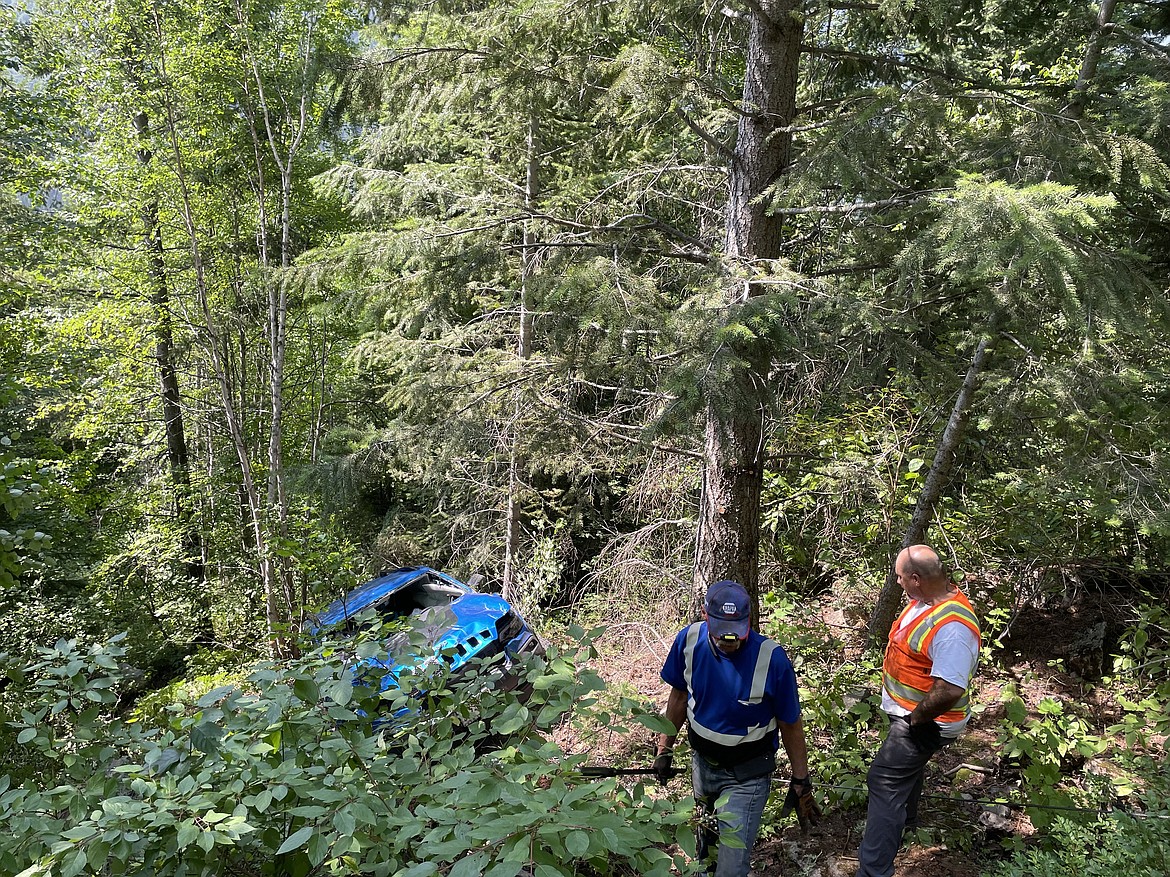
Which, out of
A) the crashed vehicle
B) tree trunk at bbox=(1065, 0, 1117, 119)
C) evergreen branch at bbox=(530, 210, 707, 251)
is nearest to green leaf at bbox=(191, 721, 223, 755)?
the crashed vehicle

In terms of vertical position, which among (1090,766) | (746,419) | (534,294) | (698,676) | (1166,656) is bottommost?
(1090,766)

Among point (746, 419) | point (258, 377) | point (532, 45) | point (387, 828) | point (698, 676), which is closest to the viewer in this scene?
point (387, 828)

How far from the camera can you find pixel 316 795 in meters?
1.74

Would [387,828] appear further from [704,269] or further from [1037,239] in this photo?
[704,269]

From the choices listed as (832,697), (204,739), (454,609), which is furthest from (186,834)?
(454,609)

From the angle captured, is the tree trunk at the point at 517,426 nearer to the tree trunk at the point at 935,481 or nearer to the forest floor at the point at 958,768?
the forest floor at the point at 958,768

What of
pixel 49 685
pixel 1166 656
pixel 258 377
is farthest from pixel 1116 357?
pixel 258 377

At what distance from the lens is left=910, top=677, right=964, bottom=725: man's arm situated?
316cm

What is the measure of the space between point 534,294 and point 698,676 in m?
2.96

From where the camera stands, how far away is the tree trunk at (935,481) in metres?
5.07

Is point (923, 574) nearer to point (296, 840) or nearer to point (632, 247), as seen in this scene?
point (296, 840)

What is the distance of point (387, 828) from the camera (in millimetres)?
1910

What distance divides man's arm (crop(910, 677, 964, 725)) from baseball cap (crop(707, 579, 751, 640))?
2.90 ft

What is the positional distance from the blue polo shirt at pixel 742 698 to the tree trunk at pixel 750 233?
174cm
